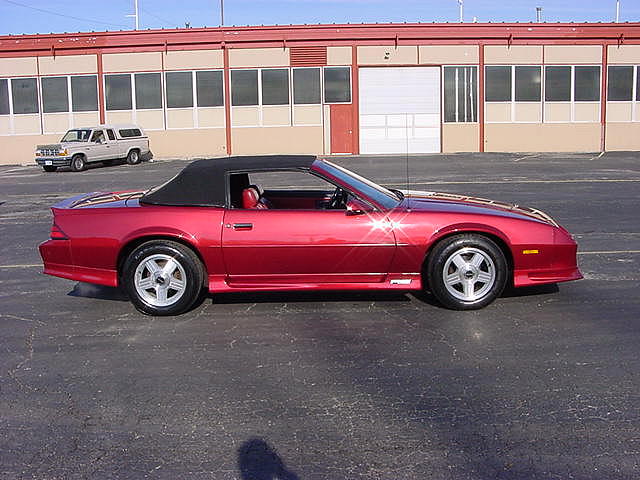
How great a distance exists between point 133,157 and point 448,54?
15772 mm

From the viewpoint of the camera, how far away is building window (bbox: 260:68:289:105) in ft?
124

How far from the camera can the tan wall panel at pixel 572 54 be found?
37500mm

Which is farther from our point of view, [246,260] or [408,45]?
[408,45]

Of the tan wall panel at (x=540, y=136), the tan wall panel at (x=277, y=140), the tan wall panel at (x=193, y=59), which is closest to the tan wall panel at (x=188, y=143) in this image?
the tan wall panel at (x=277, y=140)

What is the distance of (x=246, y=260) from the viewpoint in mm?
6891

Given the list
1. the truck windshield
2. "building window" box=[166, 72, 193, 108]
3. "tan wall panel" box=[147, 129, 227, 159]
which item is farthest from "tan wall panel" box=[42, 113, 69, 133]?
the truck windshield

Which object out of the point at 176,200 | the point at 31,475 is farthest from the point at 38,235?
the point at 31,475

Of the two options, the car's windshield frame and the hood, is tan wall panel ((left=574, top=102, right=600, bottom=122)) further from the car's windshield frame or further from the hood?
the car's windshield frame

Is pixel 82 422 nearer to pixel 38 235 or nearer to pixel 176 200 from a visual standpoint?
pixel 176 200

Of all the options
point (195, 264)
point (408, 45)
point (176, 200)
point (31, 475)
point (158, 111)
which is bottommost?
point (31, 475)

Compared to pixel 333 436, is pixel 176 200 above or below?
above

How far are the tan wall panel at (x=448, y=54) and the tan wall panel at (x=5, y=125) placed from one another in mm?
20298

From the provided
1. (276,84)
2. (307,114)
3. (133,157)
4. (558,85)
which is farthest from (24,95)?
(558,85)

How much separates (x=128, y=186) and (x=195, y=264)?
15.7 metres
